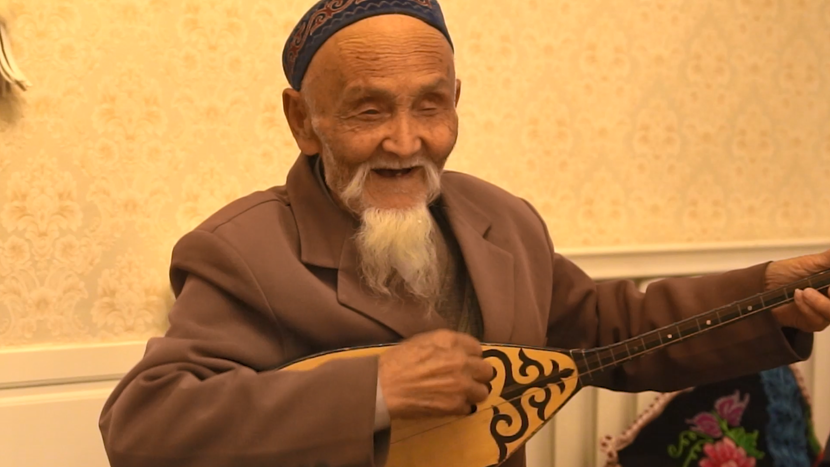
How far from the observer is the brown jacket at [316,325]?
35.8 inches

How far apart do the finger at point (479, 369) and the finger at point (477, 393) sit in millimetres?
10

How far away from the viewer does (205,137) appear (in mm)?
1554

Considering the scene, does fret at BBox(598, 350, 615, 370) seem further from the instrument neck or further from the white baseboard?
the white baseboard

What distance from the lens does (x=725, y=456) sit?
1601 millimetres

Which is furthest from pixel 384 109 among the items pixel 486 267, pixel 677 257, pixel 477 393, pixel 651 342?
pixel 677 257

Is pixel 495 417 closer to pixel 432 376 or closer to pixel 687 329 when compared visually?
pixel 432 376

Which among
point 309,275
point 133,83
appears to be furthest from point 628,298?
point 133,83

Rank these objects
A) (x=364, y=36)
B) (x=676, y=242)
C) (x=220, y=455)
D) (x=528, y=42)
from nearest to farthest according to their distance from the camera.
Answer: (x=220, y=455) → (x=364, y=36) → (x=528, y=42) → (x=676, y=242)

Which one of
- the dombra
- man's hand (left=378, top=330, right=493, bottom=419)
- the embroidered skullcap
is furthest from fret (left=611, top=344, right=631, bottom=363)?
the embroidered skullcap

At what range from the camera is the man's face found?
3.34ft

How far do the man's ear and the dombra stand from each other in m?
0.31

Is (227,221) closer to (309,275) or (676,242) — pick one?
(309,275)

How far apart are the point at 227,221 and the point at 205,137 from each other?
1.79ft

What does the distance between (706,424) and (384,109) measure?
→ 41.1 inches
